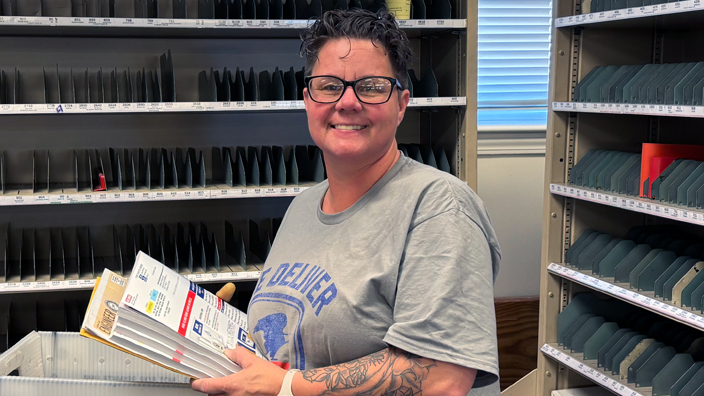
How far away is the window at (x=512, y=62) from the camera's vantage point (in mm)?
3969

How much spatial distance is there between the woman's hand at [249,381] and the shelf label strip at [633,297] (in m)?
1.73

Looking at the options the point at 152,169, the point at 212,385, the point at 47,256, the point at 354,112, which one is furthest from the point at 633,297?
the point at 47,256

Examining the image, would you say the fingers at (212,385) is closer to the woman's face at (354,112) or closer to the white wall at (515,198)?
the woman's face at (354,112)

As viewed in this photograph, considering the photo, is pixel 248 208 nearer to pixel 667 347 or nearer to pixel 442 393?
pixel 667 347

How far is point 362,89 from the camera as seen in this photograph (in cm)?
122

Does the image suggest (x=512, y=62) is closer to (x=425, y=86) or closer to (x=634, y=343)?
(x=425, y=86)

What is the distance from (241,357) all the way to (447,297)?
408 mm

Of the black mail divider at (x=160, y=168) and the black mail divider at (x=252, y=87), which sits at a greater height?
the black mail divider at (x=252, y=87)

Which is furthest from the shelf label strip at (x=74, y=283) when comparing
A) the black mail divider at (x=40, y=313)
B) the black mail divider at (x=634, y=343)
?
the black mail divider at (x=634, y=343)

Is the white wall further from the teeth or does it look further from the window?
the teeth

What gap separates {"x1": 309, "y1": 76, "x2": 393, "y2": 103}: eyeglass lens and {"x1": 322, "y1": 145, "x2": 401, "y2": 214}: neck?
0.13m

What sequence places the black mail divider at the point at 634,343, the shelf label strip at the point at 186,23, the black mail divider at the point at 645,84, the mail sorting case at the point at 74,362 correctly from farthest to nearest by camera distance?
the shelf label strip at the point at 186,23 → the black mail divider at the point at 634,343 → the black mail divider at the point at 645,84 → the mail sorting case at the point at 74,362

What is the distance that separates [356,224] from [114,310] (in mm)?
494

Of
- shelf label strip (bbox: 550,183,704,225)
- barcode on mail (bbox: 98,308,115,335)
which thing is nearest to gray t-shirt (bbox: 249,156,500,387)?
barcode on mail (bbox: 98,308,115,335)
